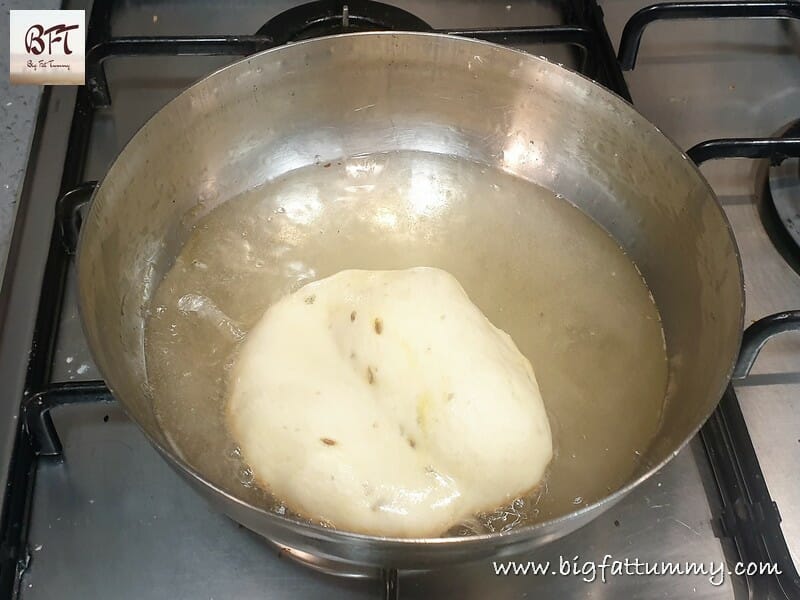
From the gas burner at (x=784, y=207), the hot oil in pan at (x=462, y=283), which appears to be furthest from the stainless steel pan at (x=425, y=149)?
the gas burner at (x=784, y=207)

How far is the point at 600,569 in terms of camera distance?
0.70m

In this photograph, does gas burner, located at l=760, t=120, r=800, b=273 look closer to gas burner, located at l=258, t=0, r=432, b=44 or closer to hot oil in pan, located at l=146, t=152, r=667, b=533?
hot oil in pan, located at l=146, t=152, r=667, b=533

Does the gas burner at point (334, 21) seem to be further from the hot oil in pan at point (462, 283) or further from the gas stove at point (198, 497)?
the hot oil in pan at point (462, 283)

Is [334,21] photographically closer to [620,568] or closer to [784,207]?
[784,207]

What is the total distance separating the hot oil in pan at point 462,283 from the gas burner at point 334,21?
0.18m

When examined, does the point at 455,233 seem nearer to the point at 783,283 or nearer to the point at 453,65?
the point at 453,65

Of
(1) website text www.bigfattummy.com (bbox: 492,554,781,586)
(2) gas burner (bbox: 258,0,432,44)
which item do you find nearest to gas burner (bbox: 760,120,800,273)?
(1) website text www.bigfattummy.com (bbox: 492,554,781,586)

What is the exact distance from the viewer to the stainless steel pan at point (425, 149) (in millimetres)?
774

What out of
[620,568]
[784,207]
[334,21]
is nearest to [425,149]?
[334,21]

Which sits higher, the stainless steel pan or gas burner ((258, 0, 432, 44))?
gas burner ((258, 0, 432, 44))

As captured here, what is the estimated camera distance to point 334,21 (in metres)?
1.04

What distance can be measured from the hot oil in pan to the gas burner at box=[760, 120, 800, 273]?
0.18 m

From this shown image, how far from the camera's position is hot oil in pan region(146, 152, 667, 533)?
29.6 inches

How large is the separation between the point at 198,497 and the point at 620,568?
408mm
